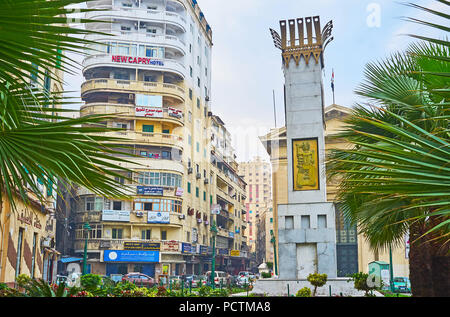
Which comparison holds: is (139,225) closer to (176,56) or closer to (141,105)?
(141,105)

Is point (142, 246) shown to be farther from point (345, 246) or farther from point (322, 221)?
point (322, 221)

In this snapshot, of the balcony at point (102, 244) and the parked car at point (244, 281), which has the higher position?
the balcony at point (102, 244)

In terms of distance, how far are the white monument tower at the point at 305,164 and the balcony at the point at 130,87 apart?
944 inches

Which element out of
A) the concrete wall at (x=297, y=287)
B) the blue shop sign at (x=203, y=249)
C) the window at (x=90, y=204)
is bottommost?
the concrete wall at (x=297, y=287)

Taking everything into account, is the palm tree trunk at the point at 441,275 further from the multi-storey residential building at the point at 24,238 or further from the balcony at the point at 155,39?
the balcony at the point at 155,39

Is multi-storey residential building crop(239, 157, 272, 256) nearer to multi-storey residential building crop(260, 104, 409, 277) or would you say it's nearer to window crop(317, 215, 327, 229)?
multi-storey residential building crop(260, 104, 409, 277)

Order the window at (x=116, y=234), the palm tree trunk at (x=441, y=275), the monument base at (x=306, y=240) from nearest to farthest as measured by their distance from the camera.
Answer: the palm tree trunk at (x=441, y=275), the monument base at (x=306, y=240), the window at (x=116, y=234)

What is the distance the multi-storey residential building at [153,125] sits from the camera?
153ft

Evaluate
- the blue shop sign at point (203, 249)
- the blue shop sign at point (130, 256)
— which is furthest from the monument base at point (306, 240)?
the blue shop sign at point (203, 249)

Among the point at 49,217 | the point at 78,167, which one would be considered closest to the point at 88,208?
the point at 49,217

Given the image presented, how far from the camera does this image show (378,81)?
1146 centimetres

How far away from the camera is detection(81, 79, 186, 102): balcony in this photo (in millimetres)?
49250
